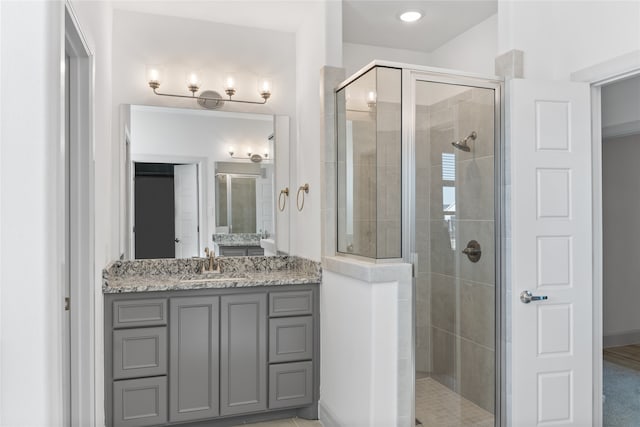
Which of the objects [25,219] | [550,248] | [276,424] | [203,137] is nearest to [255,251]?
[203,137]

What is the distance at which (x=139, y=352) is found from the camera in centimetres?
274

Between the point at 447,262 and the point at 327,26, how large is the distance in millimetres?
1665

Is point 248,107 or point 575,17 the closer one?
point 575,17

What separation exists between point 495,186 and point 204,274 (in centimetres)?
198

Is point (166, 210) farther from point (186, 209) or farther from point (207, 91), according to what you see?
point (207, 91)

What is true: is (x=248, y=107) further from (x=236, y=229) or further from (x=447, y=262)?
(x=447, y=262)

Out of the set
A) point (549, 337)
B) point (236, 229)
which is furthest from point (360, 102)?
point (549, 337)

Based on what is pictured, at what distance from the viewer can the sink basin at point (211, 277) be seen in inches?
116

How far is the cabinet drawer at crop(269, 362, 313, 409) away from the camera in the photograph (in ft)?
9.79

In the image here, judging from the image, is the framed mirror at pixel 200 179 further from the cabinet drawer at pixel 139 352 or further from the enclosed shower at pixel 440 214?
the enclosed shower at pixel 440 214

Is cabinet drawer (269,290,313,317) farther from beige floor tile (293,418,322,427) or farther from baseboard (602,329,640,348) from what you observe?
baseboard (602,329,640,348)

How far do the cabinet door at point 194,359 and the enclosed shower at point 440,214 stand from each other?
1031mm

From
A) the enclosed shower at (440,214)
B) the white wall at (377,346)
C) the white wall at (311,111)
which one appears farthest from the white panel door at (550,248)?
the white wall at (311,111)

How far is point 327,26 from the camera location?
2.97 meters
